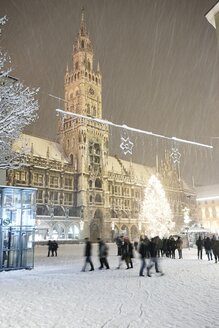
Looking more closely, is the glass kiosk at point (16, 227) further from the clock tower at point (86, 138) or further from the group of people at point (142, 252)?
the clock tower at point (86, 138)

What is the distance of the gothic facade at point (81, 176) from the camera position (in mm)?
59188

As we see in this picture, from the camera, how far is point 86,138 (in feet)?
222

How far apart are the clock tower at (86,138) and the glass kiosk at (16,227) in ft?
143

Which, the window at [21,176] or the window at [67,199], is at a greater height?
the window at [21,176]

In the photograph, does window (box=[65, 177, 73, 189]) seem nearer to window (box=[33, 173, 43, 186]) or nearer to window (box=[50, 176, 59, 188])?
window (box=[50, 176, 59, 188])

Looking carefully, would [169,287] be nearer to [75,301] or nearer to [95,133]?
[75,301]

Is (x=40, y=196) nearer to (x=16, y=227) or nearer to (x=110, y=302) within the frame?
(x=16, y=227)

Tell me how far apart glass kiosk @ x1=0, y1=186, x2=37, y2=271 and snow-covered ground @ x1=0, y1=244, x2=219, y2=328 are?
12.7 feet

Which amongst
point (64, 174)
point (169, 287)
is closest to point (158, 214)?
point (64, 174)

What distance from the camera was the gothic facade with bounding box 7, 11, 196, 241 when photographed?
59.2 metres

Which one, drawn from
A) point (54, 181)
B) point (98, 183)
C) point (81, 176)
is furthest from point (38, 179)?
point (98, 183)

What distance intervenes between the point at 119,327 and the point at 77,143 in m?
62.5

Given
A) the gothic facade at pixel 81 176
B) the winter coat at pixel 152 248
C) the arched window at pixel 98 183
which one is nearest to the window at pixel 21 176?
the gothic facade at pixel 81 176

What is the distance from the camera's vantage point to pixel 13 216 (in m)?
18.0
